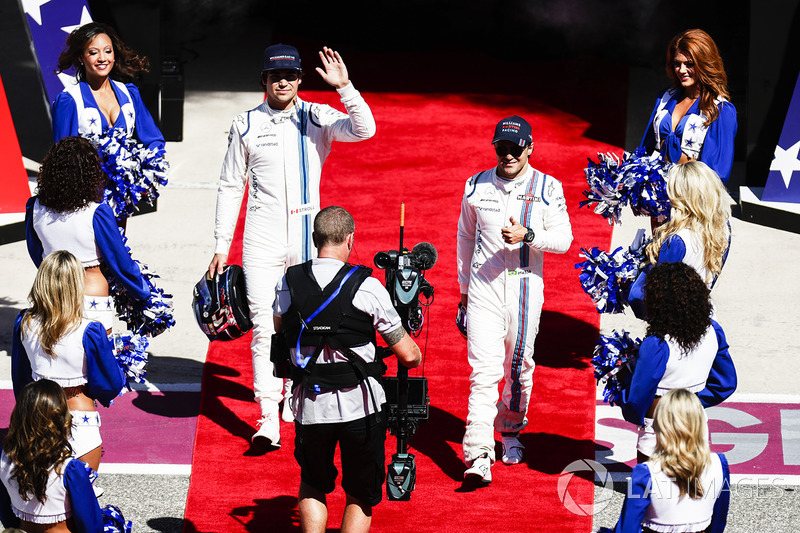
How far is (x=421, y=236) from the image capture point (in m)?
10.1

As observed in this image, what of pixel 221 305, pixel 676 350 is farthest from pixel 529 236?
pixel 221 305

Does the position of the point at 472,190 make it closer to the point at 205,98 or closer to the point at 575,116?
the point at 575,116

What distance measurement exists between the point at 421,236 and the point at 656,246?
168 inches

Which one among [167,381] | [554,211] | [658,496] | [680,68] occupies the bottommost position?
[167,381]

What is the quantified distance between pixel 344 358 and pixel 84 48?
3082 millimetres

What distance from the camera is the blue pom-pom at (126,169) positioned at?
22.1 feet

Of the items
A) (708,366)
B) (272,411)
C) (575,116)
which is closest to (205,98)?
(575,116)

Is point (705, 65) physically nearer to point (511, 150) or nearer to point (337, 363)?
point (511, 150)

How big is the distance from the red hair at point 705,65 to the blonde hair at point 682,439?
9.59ft

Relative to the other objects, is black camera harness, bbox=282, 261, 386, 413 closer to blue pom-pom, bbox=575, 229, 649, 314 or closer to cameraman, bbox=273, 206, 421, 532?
cameraman, bbox=273, 206, 421, 532

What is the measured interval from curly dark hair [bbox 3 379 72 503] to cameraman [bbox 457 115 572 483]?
259 centimetres

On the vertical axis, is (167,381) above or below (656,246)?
below

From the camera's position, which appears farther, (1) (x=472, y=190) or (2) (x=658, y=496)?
(1) (x=472, y=190)

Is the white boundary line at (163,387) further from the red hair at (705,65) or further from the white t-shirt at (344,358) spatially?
the red hair at (705,65)
